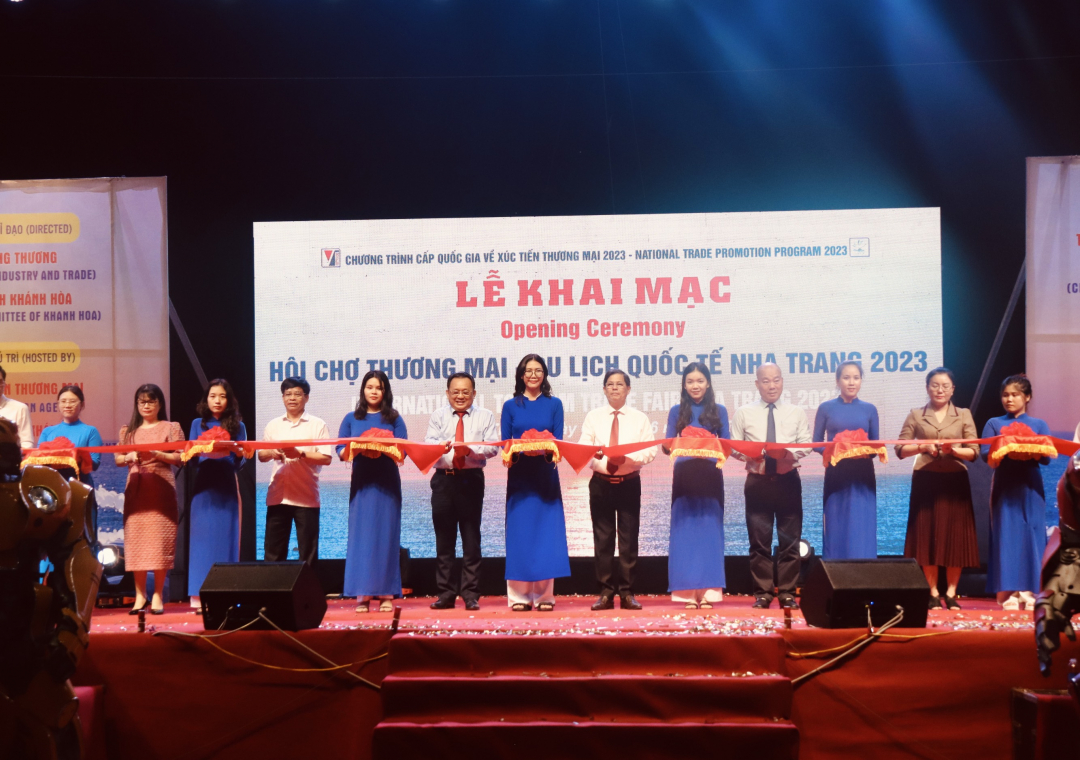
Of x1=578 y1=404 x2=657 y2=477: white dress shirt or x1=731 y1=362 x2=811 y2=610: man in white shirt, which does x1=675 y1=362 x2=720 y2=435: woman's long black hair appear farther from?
x1=731 y1=362 x2=811 y2=610: man in white shirt

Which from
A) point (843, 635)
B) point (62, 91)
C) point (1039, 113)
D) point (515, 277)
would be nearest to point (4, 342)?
point (62, 91)

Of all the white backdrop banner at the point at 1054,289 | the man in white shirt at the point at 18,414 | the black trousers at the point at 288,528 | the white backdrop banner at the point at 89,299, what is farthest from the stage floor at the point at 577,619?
the white backdrop banner at the point at 89,299

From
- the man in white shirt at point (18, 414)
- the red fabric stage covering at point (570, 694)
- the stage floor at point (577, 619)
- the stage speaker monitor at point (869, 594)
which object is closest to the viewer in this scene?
the red fabric stage covering at point (570, 694)

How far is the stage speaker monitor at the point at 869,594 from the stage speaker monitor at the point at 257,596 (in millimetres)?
2345

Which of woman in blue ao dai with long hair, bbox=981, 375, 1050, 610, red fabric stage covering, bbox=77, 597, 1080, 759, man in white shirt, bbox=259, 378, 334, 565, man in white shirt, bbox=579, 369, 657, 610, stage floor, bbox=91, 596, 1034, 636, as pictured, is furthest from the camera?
man in white shirt, bbox=259, 378, 334, 565

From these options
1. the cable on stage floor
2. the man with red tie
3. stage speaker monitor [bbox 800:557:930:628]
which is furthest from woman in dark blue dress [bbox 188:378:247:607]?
stage speaker monitor [bbox 800:557:930:628]

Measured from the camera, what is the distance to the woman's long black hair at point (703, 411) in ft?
18.0

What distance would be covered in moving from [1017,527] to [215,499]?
5129mm

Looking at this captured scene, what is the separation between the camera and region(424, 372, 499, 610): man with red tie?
5.46 metres

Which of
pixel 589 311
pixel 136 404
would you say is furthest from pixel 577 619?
pixel 136 404

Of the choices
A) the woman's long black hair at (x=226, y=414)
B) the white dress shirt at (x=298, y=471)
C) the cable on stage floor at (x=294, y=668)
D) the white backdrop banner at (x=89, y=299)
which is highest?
the white backdrop banner at (x=89, y=299)

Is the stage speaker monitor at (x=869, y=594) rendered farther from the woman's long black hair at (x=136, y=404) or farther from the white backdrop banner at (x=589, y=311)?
the woman's long black hair at (x=136, y=404)

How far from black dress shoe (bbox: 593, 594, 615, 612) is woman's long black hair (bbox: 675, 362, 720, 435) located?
3.75 ft

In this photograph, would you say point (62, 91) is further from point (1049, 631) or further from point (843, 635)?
point (1049, 631)
